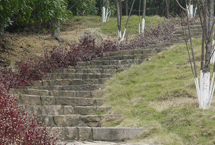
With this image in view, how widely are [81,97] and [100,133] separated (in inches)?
97.3

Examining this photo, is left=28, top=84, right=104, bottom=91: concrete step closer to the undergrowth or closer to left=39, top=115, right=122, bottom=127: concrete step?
the undergrowth

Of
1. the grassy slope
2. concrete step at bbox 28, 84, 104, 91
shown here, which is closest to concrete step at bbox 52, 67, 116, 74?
the grassy slope

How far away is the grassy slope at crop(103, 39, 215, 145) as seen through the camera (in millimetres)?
5215

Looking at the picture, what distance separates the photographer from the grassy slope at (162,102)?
5.21 metres

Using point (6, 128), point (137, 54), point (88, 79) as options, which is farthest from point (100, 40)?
point (6, 128)

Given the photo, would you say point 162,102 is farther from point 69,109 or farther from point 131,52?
point 131,52

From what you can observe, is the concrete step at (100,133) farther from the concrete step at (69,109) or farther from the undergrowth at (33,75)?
the concrete step at (69,109)

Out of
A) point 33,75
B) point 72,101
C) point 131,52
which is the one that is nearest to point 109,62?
point 131,52

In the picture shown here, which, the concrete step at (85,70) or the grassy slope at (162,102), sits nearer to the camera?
the grassy slope at (162,102)

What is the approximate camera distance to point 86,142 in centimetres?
541

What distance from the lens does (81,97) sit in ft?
26.4

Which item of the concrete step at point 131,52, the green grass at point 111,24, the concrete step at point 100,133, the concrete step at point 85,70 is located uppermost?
the green grass at point 111,24

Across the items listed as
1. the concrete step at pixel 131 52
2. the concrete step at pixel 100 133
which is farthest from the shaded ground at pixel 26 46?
the concrete step at pixel 100 133

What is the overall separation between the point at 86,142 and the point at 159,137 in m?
1.37
